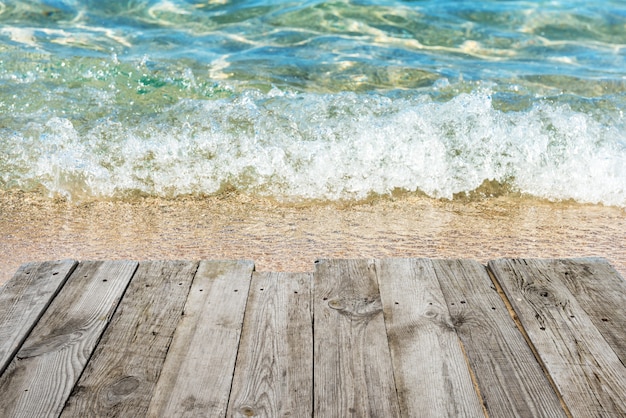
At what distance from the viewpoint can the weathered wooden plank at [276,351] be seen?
1.87 m

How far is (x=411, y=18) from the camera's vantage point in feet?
25.5

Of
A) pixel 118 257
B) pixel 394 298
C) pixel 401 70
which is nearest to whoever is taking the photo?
pixel 394 298

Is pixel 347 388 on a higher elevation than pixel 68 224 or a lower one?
higher

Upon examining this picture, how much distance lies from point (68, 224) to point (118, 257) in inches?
24.3

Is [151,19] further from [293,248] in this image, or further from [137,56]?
[293,248]

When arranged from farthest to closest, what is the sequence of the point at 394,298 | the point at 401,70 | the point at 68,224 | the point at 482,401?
the point at 401,70, the point at 68,224, the point at 394,298, the point at 482,401

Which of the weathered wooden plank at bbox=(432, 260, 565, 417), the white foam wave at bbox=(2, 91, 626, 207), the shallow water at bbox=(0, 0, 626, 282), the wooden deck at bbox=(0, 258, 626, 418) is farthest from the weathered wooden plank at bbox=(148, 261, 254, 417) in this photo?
the white foam wave at bbox=(2, 91, 626, 207)

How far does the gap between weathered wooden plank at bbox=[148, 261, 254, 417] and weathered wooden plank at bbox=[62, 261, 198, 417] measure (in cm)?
3

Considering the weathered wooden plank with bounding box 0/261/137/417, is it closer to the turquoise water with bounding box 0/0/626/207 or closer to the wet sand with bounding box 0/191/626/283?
the wet sand with bounding box 0/191/626/283

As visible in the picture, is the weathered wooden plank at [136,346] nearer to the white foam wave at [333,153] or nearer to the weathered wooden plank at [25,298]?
the weathered wooden plank at [25,298]

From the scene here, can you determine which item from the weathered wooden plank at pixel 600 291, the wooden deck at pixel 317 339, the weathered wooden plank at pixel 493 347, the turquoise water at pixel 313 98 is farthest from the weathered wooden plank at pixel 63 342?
the turquoise water at pixel 313 98

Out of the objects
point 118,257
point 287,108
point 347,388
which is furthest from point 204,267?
point 287,108

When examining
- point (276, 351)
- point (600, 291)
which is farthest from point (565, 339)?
point (276, 351)

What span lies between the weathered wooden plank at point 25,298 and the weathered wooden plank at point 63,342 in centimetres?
2
